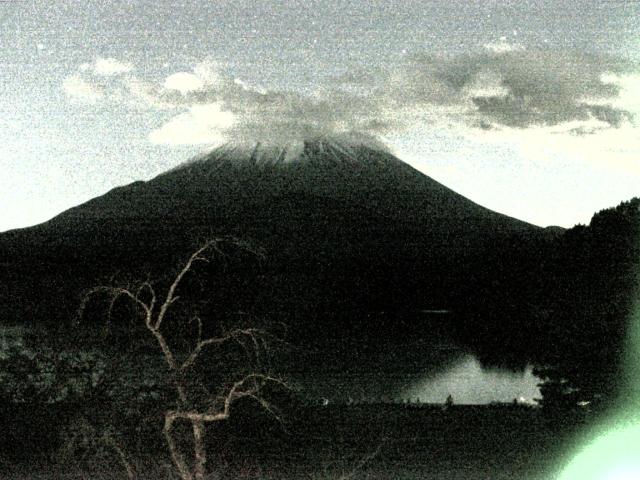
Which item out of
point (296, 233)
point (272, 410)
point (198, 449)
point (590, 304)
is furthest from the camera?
point (296, 233)

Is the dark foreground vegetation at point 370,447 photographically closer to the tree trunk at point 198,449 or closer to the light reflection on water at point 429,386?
the tree trunk at point 198,449

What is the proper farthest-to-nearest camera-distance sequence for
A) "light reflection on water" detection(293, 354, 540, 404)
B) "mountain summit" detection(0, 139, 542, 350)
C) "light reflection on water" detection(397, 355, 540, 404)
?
"mountain summit" detection(0, 139, 542, 350)
"light reflection on water" detection(397, 355, 540, 404)
"light reflection on water" detection(293, 354, 540, 404)

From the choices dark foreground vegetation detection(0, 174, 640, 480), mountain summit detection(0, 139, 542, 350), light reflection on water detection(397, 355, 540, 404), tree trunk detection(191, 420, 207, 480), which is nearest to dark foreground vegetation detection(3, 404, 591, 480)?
dark foreground vegetation detection(0, 174, 640, 480)

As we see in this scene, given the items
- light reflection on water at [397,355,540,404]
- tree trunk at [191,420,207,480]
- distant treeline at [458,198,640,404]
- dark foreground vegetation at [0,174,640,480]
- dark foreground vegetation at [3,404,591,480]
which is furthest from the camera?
light reflection on water at [397,355,540,404]

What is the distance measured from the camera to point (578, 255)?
57.6 ft

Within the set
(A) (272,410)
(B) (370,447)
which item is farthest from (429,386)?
(A) (272,410)

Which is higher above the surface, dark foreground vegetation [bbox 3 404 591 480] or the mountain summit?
the mountain summit

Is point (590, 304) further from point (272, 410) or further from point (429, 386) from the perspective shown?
point (429, 386)

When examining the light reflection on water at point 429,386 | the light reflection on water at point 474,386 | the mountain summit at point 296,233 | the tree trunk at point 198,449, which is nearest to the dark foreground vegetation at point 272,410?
the tree trunk at point 198,449

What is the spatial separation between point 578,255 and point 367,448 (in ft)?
28.0

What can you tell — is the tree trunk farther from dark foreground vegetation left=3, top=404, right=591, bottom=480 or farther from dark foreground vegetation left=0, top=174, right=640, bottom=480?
dark foreground vegetation left=3, top=404, right=591, bottom=480

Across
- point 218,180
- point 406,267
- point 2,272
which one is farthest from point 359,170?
point 2,272

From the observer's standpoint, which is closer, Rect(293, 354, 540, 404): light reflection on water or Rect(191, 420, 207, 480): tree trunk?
Rect(191, 420, 207, 480): tree trunk

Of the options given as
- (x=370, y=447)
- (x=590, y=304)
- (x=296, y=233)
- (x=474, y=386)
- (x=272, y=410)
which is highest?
(x=296, y=233)
